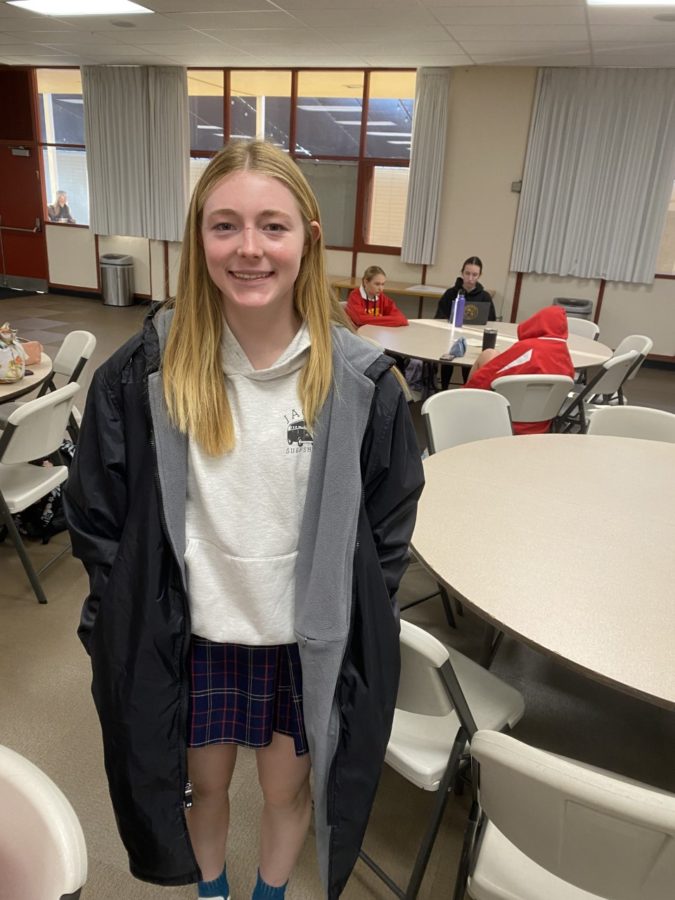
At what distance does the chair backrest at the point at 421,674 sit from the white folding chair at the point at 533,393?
2.14 meters

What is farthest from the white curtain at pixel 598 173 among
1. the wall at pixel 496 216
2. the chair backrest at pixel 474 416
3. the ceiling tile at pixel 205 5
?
the chair backrest at pixel 474 416

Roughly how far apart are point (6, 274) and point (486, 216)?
24.1 feet

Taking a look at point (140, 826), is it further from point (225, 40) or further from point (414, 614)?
point (225, 40)

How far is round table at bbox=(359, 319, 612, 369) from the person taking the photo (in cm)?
409

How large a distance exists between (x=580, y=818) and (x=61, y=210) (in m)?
10.6

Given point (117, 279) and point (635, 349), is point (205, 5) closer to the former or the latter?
point (635, 349)

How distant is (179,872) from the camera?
4.47 ft

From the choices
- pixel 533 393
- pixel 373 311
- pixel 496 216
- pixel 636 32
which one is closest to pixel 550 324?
Result: pixel 533 393

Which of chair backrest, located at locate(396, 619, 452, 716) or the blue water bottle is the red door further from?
chair backrest, located at locate(396, 619, 452, 716)

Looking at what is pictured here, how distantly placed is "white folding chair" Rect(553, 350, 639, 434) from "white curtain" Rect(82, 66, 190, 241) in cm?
640

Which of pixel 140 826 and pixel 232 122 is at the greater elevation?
pixel 232 122

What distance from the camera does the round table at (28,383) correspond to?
291cm

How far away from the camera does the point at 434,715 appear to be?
1.38 meters

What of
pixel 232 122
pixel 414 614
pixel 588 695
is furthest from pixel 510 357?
pixel 232 122
